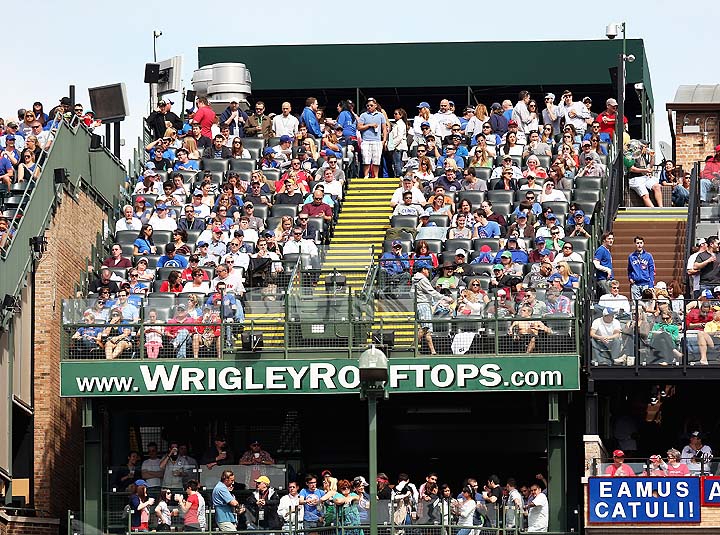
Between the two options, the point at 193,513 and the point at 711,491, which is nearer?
the point at 711,491

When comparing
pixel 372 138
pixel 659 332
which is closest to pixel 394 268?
pixel 659 332

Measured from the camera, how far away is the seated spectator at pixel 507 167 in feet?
147

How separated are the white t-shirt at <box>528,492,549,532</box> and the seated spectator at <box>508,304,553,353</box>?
2.41m

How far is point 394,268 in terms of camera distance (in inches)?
1594

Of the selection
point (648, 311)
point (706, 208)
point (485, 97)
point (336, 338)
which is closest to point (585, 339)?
point (648, 311)

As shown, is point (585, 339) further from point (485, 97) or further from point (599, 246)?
point (485, 97)

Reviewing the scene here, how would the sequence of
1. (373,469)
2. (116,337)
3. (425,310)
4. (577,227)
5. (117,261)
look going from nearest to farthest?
(373,469) < (425,310) < (116,337) < (577,227) < (117,261)

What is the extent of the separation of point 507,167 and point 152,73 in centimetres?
1118

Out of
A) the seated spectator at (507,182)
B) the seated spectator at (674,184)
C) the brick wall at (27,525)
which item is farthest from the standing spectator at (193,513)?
the seated spectator at (674,184)

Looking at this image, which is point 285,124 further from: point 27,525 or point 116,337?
point 27,525

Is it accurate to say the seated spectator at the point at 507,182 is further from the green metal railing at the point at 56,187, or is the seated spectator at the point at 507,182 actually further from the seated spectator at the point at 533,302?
the green metal railing at the point at 56,187

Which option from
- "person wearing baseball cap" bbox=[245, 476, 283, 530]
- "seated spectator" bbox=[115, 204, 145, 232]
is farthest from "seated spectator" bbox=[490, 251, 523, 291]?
"seated spectator" bbox=[115, 204, 145, 232]

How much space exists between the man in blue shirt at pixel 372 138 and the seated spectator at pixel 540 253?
7238mm

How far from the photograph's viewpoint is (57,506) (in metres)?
41.7
